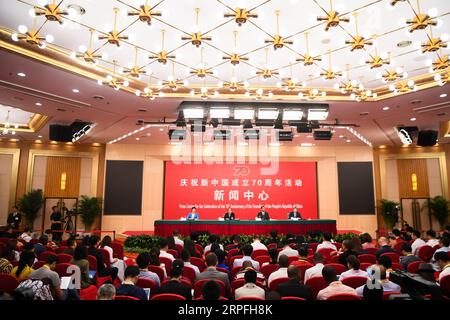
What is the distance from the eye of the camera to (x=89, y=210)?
1334 cm

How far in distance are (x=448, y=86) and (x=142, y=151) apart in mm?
11717

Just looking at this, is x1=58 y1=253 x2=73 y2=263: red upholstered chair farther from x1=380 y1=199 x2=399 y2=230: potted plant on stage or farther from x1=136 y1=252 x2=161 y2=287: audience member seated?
x1=380 y1=199 x2=399 y2=230: potted plant on stage

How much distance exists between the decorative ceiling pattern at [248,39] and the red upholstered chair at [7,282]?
3.20 metres

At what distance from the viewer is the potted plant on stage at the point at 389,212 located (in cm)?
1380

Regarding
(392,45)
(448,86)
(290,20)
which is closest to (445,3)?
(392,45)

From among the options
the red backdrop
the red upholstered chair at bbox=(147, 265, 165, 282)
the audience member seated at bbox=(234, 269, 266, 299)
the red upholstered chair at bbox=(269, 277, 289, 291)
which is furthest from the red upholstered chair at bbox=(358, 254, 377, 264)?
the red backdrop

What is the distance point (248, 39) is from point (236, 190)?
9394 millimetres

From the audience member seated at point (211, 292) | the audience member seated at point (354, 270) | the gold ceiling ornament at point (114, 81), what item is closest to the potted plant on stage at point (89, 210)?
the gold ceiling ornament at point (114, 81)

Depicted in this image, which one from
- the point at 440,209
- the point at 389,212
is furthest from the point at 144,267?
the point at 440,209

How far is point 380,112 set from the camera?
30.6ft

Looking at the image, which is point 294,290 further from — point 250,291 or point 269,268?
point 269,268

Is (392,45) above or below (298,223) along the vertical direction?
above

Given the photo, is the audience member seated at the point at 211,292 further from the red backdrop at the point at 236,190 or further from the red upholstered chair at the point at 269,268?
the red backdrop at the point at 236,190
